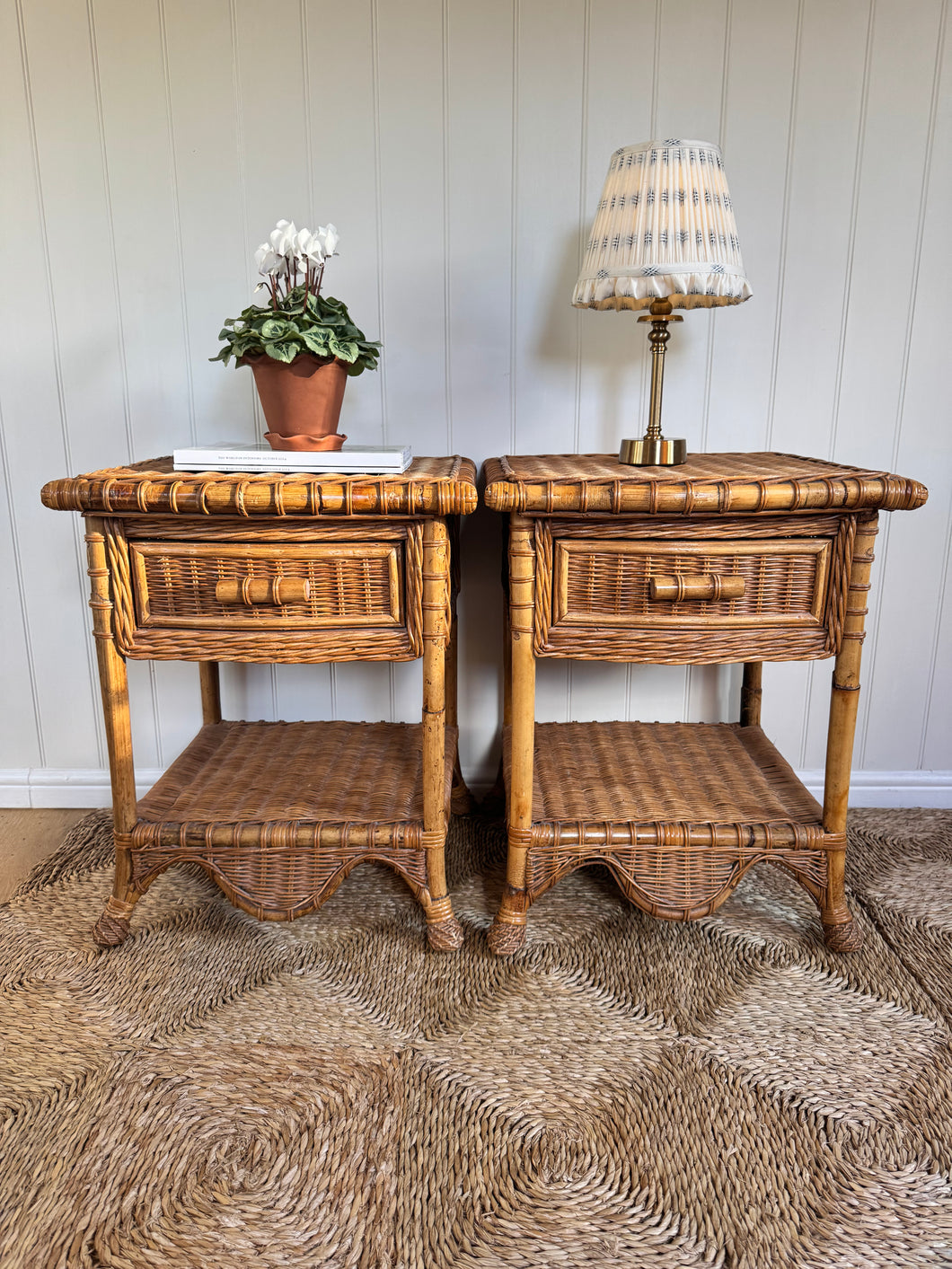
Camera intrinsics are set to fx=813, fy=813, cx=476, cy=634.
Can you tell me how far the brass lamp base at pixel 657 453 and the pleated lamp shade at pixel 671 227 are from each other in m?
0.22

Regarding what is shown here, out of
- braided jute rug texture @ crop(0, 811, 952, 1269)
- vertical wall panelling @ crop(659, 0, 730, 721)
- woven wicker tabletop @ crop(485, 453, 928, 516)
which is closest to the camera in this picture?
braided jute rug texture @ crop(0, 811, 952, 1269)

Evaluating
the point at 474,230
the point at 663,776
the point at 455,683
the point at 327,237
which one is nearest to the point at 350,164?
the point at 474,230

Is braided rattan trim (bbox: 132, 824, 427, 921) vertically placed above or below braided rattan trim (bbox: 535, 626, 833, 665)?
below

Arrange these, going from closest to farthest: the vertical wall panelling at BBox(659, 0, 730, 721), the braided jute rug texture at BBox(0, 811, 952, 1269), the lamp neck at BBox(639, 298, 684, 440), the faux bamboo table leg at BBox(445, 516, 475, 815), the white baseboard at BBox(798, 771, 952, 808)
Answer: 1. the braided jute rug texture at BBox(0, 811, 952, 1269)
2. the lamp neck at BBox(639, 298, 684, 440)
3. the vertical wall panelling at BBox(659, 0, 730, 721)
4. the faux bamboo table leg at BBox(445, 516, 475, 815)
5. the white baseboard at BBox(798, 771, 952, 808)

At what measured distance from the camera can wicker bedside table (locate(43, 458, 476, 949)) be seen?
108 centimetres

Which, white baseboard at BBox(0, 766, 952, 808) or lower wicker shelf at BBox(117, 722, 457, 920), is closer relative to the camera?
lower wicker shelf at BBox(117, 722, 457, 920)

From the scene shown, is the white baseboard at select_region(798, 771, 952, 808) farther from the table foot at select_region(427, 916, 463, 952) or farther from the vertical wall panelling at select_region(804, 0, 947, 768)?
the table foot at select_region(427, 916, 463, 952)

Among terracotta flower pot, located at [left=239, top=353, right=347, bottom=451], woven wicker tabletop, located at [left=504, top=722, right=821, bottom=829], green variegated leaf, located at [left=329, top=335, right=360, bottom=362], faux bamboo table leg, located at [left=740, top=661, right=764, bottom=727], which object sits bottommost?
woven wicker tabletop, located at [left=504, top=722, right=821, bottom=829]

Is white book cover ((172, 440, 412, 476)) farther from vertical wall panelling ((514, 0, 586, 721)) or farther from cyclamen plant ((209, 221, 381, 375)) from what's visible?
vertical wall panelling ((514, 0, 586, 721))

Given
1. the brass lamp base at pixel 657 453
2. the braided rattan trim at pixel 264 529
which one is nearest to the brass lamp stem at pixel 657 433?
the brass lamp base at pixel 657 453

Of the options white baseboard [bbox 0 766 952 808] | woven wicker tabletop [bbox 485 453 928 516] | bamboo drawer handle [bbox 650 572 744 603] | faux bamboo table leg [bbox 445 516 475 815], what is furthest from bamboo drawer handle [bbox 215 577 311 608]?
white baseboard [bbox 0 766 952 808]

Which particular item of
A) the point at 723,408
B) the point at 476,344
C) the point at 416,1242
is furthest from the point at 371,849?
the point at 723,408

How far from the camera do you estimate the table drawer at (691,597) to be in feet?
3.71

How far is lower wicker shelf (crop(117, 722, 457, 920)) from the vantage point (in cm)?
121
